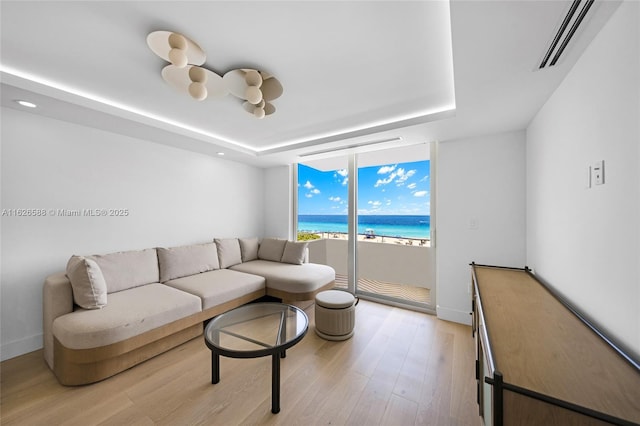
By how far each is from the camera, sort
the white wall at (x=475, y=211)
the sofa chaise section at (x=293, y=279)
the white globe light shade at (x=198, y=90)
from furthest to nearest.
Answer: the sofa chaise section at (x=293, y=279)
the white wall at (x=475, y=211)
the white globe light shade at (x=198, y=90)

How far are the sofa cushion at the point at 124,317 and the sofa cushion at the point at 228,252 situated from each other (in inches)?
43.7

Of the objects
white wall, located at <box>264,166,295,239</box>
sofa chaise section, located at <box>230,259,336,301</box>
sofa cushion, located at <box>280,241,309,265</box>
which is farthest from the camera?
white wall, located at <box>264,166,295,239</box>

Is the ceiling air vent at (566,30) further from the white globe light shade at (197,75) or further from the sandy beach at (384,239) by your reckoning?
the sandy beach at (384,239)

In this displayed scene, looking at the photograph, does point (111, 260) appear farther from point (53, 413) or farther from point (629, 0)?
point (629, 0)

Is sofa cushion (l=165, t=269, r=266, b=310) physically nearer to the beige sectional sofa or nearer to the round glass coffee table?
the beige sectional sofa

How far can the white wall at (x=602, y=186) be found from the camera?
0.99m

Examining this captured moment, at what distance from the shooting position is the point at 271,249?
4180 millimetres

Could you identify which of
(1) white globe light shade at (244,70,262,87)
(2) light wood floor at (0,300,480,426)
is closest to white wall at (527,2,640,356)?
(2) light wood floor at (0,300,480,426)

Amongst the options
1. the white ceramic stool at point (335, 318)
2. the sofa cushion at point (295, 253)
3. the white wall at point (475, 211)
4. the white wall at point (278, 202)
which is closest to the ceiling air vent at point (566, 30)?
the white wall at point (475, 211)

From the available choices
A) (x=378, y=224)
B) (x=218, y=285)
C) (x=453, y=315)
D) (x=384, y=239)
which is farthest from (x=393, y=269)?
(x=218, y=285)

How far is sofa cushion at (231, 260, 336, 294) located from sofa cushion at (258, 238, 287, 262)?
9.2 inches

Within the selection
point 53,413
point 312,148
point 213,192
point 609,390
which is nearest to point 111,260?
point 53,413

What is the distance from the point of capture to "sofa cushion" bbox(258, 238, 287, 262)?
13.5 ft

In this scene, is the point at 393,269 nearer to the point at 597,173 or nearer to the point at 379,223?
the point at 379,223
